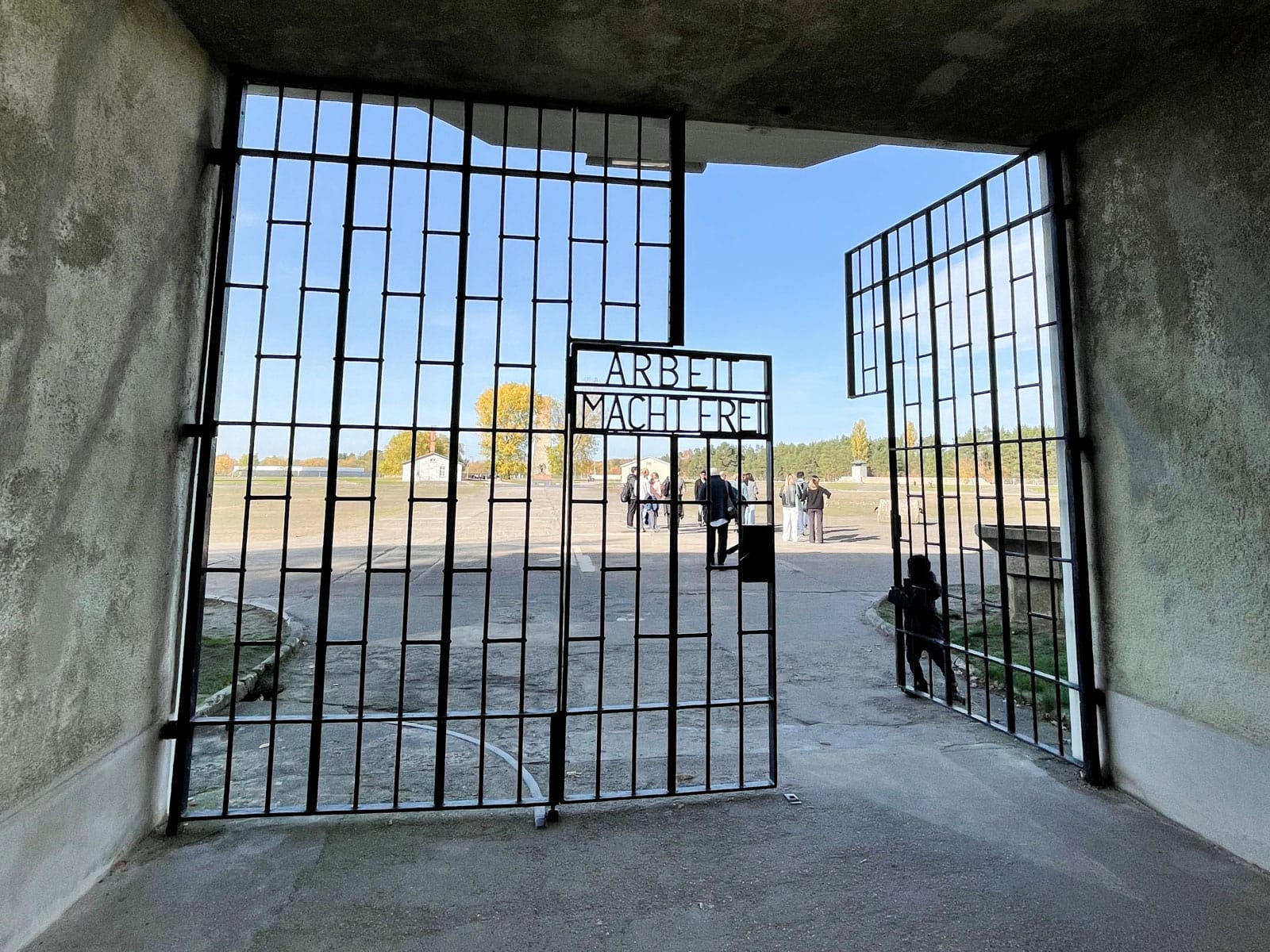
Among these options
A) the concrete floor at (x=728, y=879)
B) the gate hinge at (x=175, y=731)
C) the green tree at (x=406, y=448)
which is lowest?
the concrete floor at (x=728, y=879)

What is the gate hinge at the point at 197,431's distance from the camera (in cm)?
265

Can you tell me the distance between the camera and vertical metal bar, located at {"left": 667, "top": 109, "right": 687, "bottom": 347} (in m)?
3.09

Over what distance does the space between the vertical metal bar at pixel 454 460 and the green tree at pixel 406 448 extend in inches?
4.3

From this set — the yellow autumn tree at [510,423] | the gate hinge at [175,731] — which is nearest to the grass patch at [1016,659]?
the yellow autumn tree at [510,423]

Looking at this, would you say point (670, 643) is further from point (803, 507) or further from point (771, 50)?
point (803, 507)

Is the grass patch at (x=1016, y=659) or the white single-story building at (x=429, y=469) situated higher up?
the white single-story building at (x=429, y=469)

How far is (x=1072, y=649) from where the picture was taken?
333cm

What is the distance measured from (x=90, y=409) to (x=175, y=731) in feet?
4.62

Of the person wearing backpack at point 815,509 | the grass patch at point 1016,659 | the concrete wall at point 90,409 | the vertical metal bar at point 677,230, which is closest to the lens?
the concrete wall at point 90,409

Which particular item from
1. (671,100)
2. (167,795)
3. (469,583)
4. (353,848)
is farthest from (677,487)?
(469,583)

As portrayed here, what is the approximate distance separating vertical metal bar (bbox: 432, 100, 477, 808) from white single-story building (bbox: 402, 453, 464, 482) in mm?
82

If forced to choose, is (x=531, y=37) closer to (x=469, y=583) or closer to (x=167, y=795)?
(x=167, y=795)

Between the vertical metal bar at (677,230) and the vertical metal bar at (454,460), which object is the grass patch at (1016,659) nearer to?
the vertical metal bar at (677,230)

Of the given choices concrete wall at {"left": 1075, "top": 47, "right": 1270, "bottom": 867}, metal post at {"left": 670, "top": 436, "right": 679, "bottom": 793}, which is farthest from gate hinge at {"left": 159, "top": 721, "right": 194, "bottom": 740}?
concrete wall at {"left": 1075, "top": 47, "right": 1270, "bottom": 867}
